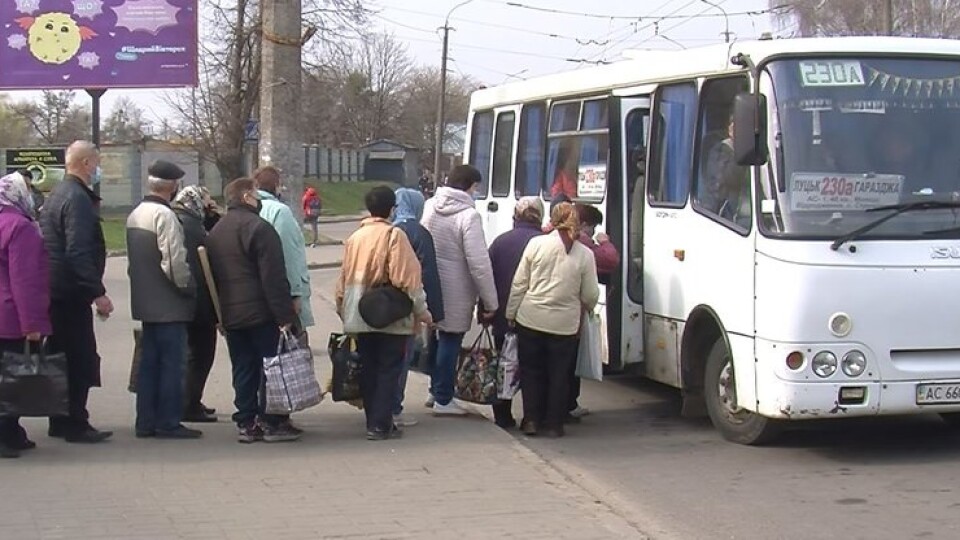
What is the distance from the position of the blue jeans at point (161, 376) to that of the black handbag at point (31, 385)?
2.64 feet

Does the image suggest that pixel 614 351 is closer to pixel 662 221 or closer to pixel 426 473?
pixel 662 221

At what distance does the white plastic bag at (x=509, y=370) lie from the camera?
31.5 ft

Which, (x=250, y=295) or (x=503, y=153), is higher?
(x=503, y=153)

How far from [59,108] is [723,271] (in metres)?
62.6

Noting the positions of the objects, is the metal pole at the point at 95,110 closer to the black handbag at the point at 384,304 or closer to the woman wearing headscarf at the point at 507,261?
the woman wearing headscarf at the point at 507,261

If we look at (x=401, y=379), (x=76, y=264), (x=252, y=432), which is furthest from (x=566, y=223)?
(x=76, y=264)

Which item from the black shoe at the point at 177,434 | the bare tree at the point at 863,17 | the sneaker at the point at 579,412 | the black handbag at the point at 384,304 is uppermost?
the bare tree at the point at 863,17

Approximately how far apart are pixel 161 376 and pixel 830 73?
4986mm

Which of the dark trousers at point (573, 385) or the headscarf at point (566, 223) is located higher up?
the headscarf at point (566, 223)

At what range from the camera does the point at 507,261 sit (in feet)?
32.6

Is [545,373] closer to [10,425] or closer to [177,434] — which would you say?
[177,434]

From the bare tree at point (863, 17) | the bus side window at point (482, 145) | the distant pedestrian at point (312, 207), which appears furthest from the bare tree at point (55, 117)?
the bus side window at point (482, 145)

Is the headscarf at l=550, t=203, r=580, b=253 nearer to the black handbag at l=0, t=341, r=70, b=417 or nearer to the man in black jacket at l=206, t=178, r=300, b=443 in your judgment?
the man in black jacket at l=206, t=178, r=300, b=443

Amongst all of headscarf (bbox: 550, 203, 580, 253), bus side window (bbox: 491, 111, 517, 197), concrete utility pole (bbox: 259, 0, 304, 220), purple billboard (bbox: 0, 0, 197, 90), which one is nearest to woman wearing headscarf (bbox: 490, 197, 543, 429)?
headscarf (bbox: 550, 203, 580, 253)
